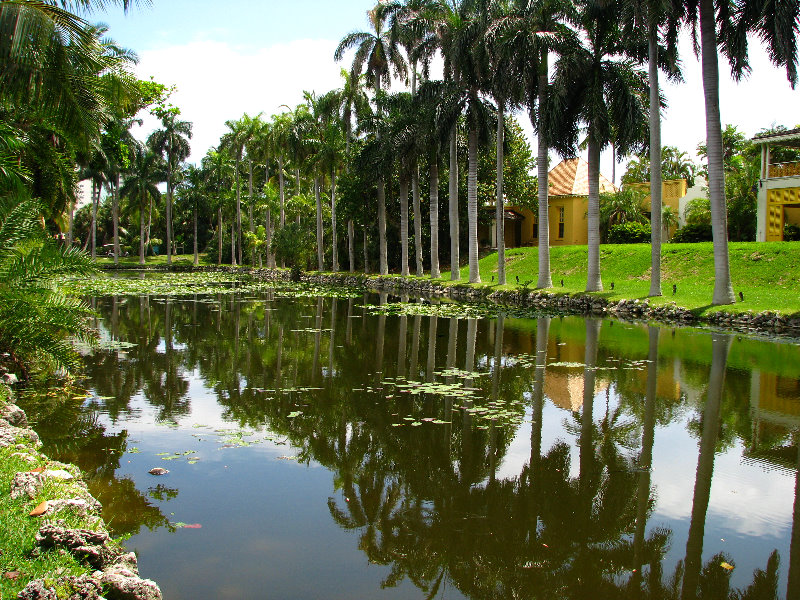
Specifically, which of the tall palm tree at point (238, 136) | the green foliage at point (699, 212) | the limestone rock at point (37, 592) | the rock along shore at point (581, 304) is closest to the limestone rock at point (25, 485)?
the limestone rock at point (37, 592)

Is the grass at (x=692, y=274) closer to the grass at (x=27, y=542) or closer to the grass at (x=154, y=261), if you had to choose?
the grass at (x=27, y=542)

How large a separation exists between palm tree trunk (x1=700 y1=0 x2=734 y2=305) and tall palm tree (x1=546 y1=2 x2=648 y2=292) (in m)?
5.06

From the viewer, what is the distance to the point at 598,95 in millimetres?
28328

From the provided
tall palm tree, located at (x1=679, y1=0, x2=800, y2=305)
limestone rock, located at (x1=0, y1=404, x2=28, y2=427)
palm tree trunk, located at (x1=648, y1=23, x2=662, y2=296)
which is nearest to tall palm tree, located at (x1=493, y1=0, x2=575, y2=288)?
palm tree trunk, located at (x1=648, y1=23, x2=662, y2=296)

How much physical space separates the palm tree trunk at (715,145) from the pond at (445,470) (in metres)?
7.86

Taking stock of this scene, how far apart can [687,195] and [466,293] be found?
26.3 meters

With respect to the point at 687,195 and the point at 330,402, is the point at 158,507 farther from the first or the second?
Result: the point at 687,195

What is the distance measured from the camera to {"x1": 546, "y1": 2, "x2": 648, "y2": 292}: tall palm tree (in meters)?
28.5

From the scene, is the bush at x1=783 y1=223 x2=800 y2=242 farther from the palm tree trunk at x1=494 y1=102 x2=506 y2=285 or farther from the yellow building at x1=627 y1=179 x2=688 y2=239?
the palm tree trunk at x1=494 y1=102 x2=506 y2=285

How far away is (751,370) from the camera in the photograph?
1416 cm

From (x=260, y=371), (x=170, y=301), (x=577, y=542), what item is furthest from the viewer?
(x=170, y=301)

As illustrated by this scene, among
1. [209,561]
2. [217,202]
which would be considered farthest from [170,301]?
[217,202]

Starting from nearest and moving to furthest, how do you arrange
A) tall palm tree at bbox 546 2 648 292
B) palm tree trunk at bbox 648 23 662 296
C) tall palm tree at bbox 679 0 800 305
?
tall palm tree at bbox 679 0 800 305 → palm tree trunk at bbox 648 23 662 296 → tall palm tree at bbox 546 2 648 292

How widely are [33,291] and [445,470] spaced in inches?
277
